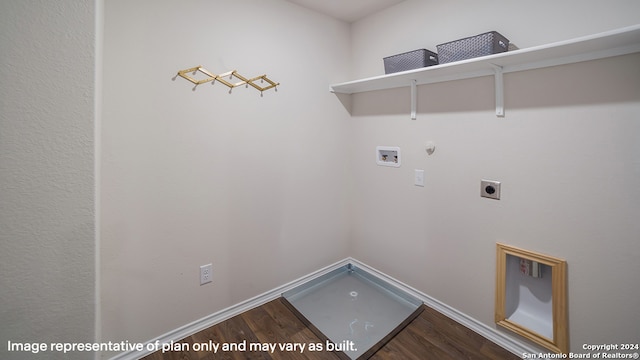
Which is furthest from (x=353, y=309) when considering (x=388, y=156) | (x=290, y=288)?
(x=388, y=156)

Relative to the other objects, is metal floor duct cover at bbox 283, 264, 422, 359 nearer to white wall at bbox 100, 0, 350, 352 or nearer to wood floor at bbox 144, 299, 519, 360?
wood floor at bbox 144, 299, 519, 360

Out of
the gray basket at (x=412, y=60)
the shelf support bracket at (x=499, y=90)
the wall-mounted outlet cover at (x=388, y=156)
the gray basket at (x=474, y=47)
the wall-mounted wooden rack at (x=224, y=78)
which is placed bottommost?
the wall-mounted outlet cover at (x=388, y=156)

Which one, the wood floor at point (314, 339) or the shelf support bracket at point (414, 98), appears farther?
the shelf support bracket at point (414, 98)

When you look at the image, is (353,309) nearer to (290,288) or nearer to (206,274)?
(290,288)

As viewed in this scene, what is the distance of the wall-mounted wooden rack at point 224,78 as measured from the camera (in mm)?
1622

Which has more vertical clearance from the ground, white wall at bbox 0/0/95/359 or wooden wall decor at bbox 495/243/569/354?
white wall at bbox 0/0/95/359

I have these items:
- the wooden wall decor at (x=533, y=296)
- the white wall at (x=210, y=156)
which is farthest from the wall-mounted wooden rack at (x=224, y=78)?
the wooden wall decor at (x=533, y=296)

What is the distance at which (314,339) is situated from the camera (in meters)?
1.73

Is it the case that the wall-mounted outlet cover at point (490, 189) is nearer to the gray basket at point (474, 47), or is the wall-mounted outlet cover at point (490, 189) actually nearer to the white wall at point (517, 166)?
the white wall at point (517, 166)

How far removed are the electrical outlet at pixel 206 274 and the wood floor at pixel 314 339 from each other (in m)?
0.33

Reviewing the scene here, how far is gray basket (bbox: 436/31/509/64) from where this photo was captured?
55.2 inches

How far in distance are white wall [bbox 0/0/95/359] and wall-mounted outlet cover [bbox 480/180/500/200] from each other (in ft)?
6.45

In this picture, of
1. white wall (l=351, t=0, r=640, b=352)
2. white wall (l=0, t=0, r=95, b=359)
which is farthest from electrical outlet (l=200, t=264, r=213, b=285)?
white wall (l=351, t=0, r=640, b=352)

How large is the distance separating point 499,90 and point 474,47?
12.1 inches
